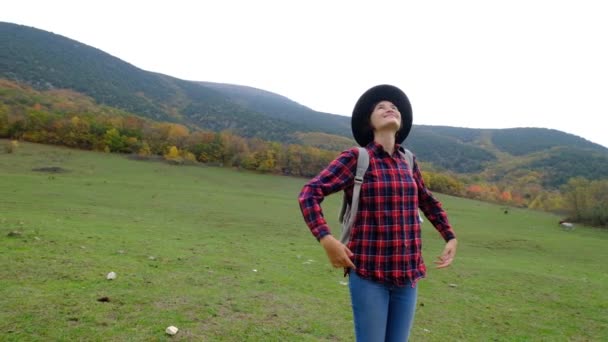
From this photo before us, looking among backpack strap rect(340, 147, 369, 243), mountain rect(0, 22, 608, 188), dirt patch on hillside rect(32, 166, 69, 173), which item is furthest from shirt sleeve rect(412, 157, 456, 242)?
mountain rect(0, 22, 608, 188)

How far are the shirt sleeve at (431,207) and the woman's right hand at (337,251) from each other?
0.98 m

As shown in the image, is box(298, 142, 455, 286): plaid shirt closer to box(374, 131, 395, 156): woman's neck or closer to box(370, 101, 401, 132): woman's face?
box(374, 131, 395, 156): woman's neck

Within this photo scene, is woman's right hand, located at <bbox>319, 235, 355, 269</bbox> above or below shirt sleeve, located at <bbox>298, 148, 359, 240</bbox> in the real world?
below

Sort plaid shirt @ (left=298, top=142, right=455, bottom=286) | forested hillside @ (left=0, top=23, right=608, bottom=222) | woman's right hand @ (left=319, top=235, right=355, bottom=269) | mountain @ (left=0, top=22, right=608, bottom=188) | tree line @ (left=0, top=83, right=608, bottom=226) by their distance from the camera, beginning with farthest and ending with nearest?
mountain @ (left=0, top=22, right=608, bottom=188) → forested hillside @ (left=0, top=23, right=608, bottom=222) → tree line @ (left=0, top=83, right=608, bottom=226) → plaid shirt @ (left=298, top=142, right=455, bottom=286) → woman's right hand @ (left=319, top=235, right=355, bottom=269)

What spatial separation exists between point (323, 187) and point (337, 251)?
43 cm

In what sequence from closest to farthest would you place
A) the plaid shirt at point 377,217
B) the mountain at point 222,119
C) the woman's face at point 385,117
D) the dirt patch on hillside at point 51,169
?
the plaid shirt at point 377,217 < the woman's face at point 385,117 < the dirt patch on hillside at point 51,169 < the mountain at point 222,119

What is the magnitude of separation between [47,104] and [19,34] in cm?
11706

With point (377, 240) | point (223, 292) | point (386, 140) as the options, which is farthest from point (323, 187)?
point (223, 292)

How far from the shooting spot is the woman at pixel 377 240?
102 inches

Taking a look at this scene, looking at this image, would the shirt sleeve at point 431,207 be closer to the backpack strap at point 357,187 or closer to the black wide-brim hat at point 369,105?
the black wide-brim hat at point 369,105

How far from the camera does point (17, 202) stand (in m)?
19.0

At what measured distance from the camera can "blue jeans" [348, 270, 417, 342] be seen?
2623 millimetres

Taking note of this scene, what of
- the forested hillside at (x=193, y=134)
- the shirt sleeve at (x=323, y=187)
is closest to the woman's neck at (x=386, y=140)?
the shirt sleeve at (x=323, y=187)

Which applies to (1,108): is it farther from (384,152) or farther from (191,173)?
(384,152)
